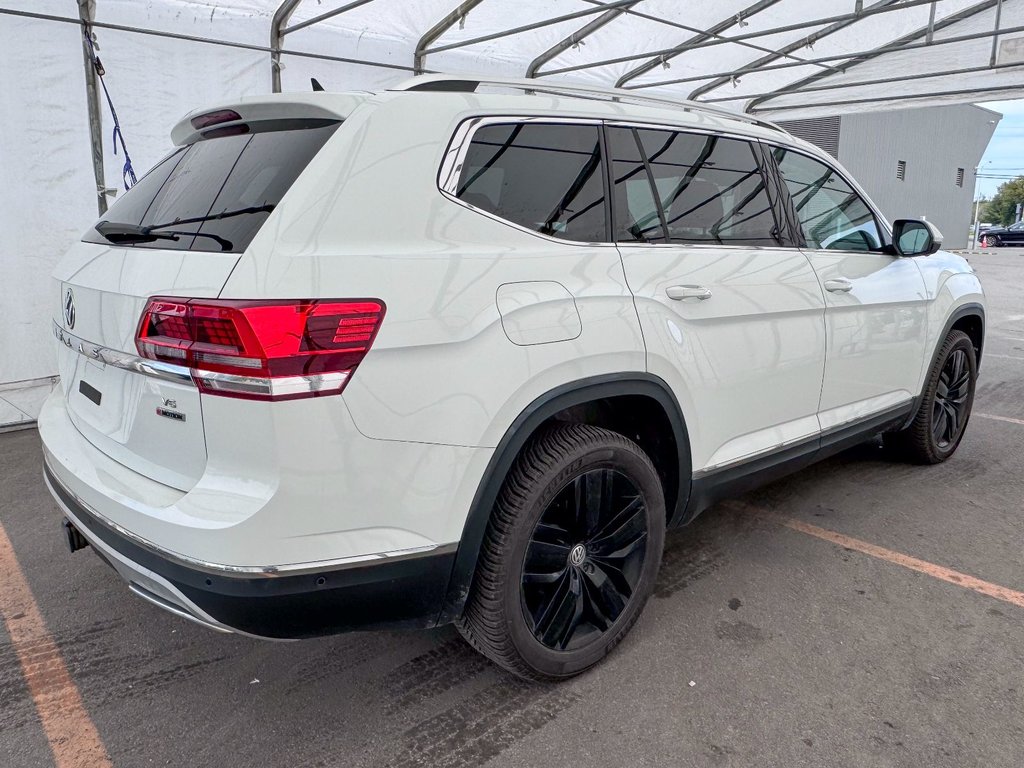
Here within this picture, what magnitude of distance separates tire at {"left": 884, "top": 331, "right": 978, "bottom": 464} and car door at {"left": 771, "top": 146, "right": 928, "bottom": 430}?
1.23ft

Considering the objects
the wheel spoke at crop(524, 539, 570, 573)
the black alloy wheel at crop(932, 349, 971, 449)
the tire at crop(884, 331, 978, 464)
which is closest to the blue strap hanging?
the wheel spoke at crop(524, 539, 570, 573)

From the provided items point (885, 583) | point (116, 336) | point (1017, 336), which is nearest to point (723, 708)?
point (885, 583)

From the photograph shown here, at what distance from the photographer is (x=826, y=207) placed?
341cm

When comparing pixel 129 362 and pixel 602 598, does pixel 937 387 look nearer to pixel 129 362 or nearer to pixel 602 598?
pixel 602 598

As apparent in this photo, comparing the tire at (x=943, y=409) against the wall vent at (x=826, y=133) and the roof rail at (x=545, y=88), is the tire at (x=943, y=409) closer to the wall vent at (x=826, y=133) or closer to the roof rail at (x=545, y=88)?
the roof rail at (x=545, y=88)

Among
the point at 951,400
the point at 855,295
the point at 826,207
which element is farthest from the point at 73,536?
the point at 951,400

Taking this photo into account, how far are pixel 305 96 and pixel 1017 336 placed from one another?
33.0ft

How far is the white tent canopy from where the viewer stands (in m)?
5.15

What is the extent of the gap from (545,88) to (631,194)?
445 millimetres

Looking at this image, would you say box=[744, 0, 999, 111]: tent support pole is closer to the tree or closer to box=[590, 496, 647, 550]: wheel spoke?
box=[590, 496, 647, 550]: wheel spoke

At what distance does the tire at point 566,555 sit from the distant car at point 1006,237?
4178 centimetres

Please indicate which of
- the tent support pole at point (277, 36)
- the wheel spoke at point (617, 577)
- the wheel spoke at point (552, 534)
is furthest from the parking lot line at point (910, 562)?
the tent support pole at point (277, 36)

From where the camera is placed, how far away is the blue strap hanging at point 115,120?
518 cm

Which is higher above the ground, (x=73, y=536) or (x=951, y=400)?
(x=73, y=536)
